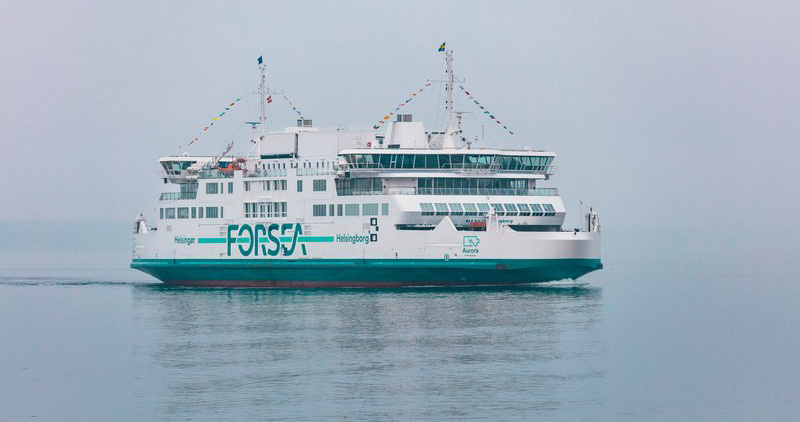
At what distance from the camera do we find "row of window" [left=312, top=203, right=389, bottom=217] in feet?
232

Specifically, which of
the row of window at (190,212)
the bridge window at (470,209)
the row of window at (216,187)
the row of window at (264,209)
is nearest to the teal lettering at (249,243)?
the row of window at (264,209)

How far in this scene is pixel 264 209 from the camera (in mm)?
75375

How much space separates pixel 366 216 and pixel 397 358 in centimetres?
2489

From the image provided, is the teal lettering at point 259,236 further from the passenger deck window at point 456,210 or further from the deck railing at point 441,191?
the passenger deck window at point 456,210

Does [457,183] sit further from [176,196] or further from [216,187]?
[176,196]

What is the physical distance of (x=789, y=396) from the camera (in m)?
40.8

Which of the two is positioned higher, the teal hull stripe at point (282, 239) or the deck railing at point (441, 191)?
the deck railing at point (441, 191)

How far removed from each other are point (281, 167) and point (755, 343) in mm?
31226

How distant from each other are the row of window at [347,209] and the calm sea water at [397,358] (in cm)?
417

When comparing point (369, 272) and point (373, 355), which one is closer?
point (373, 355)

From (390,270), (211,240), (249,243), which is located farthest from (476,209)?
(211,240)

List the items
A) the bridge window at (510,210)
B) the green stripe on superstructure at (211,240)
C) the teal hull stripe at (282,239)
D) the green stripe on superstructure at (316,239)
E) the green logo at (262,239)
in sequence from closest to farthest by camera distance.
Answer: the bridge window at (510,210) → the green stripe on superstructure at (316,239) → the teal hull stripe at (282,239) → the green logo at (262,239) → the green stripe on superstructure at (211,240)

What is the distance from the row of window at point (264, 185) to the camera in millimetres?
74875

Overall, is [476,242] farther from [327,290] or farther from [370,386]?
[370,386]
